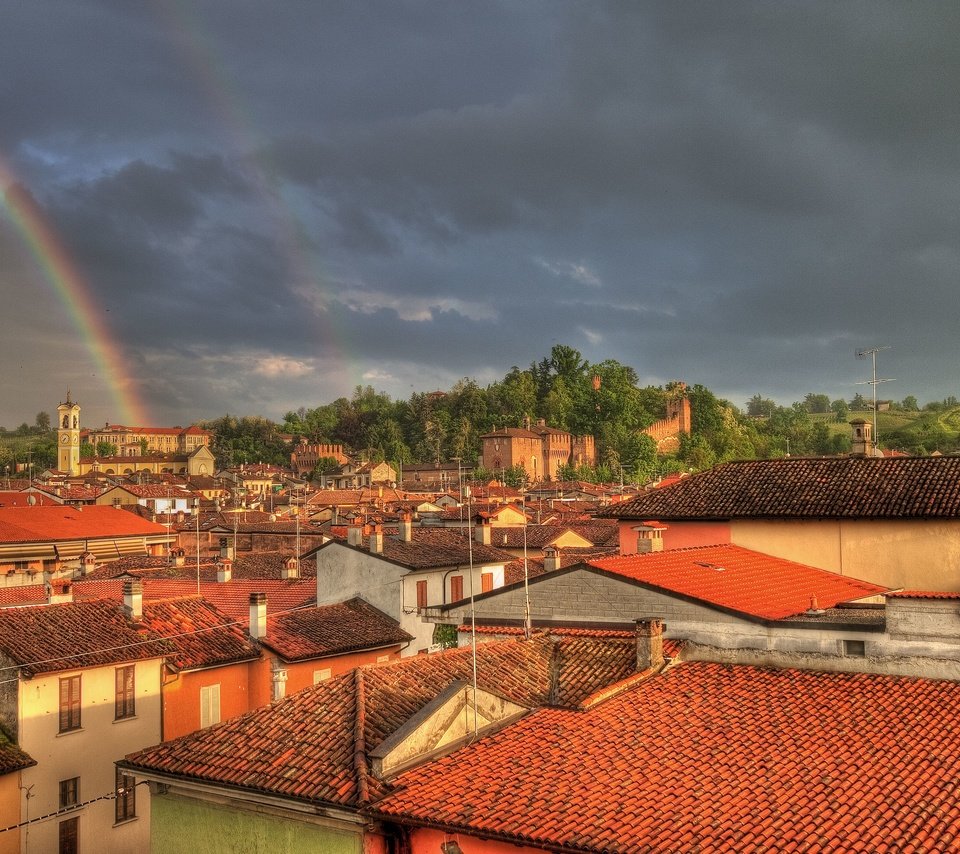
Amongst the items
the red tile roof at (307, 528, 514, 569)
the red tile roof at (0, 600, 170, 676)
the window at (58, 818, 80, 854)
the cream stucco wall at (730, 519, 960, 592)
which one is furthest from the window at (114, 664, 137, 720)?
the cream stucco wall at (730, 519, 960, 592)

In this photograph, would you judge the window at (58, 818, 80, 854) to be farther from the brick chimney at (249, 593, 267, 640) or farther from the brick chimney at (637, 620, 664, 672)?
the brick chimney at (637, 620, 664, 672)

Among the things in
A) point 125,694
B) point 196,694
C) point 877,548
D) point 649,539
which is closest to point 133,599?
point 125,694

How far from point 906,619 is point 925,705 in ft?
4.28

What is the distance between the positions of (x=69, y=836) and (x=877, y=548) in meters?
17.4

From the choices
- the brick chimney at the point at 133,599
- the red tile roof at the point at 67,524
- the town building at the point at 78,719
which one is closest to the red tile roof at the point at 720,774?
the town building at the point at 78,719

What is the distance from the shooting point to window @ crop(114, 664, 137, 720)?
1855cm

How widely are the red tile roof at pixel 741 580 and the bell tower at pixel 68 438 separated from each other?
437 feet

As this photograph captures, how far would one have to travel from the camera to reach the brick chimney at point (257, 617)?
21.4 m

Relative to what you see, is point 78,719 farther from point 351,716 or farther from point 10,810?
point 351,716

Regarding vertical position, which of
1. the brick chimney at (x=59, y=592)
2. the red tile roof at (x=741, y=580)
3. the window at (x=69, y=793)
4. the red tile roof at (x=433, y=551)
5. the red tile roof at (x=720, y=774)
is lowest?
the window at (x=69, y=793)

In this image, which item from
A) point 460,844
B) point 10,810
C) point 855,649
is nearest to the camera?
point 460,844

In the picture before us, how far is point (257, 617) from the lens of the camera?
2150 centimetres

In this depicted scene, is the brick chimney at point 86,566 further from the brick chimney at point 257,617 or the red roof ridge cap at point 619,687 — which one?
the red roof ridge cap at point 619,687

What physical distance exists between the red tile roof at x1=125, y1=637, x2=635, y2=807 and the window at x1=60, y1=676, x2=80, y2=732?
7993mm
